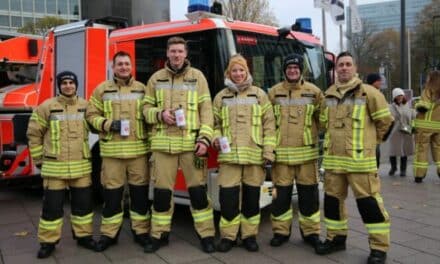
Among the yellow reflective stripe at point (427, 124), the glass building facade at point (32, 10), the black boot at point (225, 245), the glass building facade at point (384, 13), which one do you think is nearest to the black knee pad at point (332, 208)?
the black boot at point (225, 245)

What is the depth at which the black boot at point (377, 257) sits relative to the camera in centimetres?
446

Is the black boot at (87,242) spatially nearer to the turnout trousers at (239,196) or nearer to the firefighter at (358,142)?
the turnout trousers at (239,196)

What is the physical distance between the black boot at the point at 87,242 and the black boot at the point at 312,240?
213 cm

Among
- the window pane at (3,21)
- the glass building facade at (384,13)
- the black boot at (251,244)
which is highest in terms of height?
the glass building facade at (384,13)

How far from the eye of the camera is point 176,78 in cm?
496

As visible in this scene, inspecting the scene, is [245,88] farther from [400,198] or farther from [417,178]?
[417,178]

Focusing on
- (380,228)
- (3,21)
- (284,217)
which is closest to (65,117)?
(284,217)

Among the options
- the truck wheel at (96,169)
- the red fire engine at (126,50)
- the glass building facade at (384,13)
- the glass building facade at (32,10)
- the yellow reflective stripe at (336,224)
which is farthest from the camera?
the glass building facade at (384,13)

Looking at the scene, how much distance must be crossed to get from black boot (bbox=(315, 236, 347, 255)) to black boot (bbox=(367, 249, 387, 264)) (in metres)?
0.40

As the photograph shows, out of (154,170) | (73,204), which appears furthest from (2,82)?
(154,170)

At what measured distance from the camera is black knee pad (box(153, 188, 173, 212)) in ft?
16.2

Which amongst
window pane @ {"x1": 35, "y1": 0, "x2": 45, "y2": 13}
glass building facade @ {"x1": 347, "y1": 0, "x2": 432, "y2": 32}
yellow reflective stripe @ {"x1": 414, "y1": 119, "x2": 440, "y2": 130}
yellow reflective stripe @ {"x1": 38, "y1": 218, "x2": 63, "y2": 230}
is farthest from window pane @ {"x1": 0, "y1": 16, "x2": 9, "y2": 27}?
yellow reflective stripe @ {"x1": 38, "y1": 218, "x2": 63, "y2": 230}

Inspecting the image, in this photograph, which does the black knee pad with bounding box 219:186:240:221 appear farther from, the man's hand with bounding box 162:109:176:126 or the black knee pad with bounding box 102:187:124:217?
the black knee pad with bounding box 102:187:124:217

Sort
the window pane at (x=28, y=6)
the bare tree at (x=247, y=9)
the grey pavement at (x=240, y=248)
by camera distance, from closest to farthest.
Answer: the grey pavement at (x=240, y=248), the bare tree at (x=247, y=9), the window pane at (x=28, y=6)
